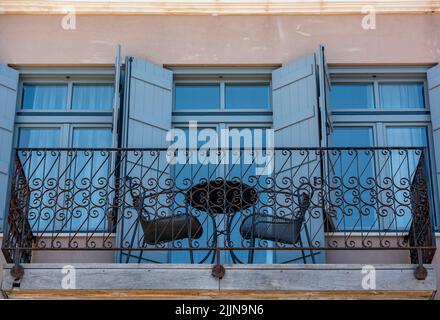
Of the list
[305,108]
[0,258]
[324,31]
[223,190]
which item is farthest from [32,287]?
[324,31]

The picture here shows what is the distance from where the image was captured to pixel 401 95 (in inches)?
493

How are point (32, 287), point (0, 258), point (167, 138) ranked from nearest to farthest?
point (32, 287) < point (0, 258) < point (167, 138)

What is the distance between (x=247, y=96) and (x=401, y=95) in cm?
184

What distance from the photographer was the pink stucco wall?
12.4 metres

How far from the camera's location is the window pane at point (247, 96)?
12.5 metres

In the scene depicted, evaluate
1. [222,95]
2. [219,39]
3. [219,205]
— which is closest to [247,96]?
[222,95]

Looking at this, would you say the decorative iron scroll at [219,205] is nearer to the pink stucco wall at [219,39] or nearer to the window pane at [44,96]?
the window pane at [44,96]

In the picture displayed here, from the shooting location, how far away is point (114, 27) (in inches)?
496

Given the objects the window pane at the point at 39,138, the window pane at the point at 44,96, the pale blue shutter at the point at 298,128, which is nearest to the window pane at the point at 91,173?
the window pane at the point at 39,138

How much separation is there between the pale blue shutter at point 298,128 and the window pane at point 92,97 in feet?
6.52

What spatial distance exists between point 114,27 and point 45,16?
2.79ft

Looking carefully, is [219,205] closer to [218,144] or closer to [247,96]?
[218,144]

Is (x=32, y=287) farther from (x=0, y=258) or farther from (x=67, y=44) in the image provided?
(x=67, y=44)

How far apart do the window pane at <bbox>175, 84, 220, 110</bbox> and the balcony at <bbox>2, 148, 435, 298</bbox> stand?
865mm
